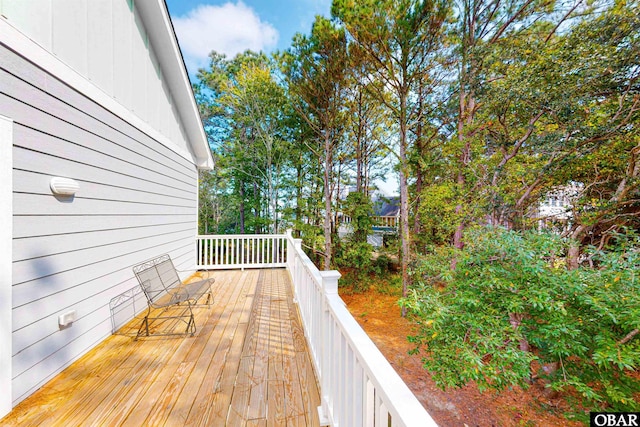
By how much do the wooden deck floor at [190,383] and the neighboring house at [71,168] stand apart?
0.26 meters

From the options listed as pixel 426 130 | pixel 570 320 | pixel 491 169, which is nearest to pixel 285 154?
pixel 426 130

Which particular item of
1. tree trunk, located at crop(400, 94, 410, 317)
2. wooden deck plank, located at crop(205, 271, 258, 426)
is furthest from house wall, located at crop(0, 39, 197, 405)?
tree trunk, located at crop(400, 94, 410, 317)

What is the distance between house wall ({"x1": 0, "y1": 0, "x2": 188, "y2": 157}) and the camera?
2.06m

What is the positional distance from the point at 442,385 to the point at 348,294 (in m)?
5.99

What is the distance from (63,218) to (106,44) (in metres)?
2.22

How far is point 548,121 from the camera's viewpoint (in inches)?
189

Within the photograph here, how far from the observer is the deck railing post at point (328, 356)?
1.57 m

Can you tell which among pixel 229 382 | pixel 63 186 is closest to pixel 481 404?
pixel 229 382

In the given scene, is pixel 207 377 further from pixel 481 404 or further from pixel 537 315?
pixel 481 404

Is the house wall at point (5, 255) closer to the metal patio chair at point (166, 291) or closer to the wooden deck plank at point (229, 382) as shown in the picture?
the metal patio chair at point (166, 291)

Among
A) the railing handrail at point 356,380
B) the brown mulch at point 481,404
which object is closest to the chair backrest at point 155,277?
the railing handrail at point 356,380

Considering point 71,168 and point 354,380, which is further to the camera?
point 71,168

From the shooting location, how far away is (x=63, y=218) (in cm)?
228

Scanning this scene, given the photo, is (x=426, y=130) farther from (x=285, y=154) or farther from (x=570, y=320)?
(x=570, y=320)
